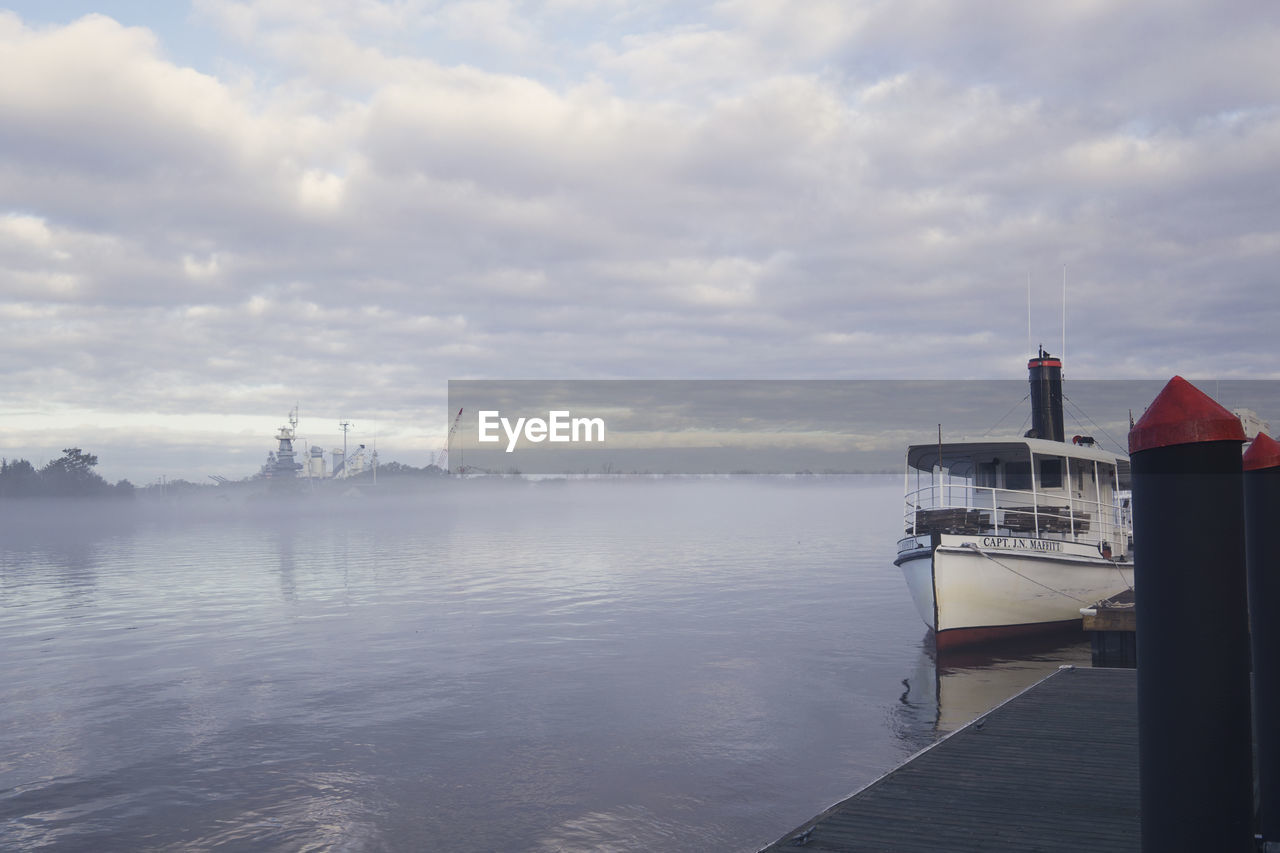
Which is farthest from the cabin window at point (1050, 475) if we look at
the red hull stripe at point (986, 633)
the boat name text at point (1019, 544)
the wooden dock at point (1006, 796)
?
the wooden dock at point (1006, 796)

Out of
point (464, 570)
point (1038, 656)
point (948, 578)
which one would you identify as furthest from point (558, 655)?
point (464, 570)

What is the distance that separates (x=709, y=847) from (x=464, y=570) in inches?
2068

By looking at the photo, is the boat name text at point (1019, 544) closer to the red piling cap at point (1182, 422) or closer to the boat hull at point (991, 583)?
the boat hull at point (991, 583)

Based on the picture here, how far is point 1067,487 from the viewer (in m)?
29.7

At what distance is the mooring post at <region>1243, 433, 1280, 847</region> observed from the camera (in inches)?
226

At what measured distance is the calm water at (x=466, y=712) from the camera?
14312mm

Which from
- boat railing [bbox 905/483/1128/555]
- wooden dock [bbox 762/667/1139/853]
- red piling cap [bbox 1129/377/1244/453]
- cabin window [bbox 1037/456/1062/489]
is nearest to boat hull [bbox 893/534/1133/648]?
boat railing [bbox 905/483/1128/555]

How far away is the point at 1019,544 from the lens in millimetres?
25891

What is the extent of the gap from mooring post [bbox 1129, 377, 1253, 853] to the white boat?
2162cm

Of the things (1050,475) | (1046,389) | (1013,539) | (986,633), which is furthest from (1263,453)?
(1046,389)

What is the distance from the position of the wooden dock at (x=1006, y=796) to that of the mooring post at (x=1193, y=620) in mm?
4075

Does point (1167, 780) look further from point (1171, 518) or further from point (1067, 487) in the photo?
point (1067, 487)

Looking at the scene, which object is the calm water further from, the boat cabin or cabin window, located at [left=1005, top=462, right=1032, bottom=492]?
cabin window, located at [left=1005, top=462, right=1032, bottom=492]

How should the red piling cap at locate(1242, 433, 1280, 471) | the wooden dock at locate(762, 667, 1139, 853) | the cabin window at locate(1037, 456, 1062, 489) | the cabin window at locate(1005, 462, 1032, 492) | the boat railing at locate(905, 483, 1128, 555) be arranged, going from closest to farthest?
the red piling cap at locate(1242, 433, 1280, 471), the wooden dock at locate(762, 667, 1139, 853), the boat railing at locate(905, 483, 1128, 555), the cabin window at locate(1005, 462, 1032, 492), the cabin window at locate(1037, 456, 1062, 489)
